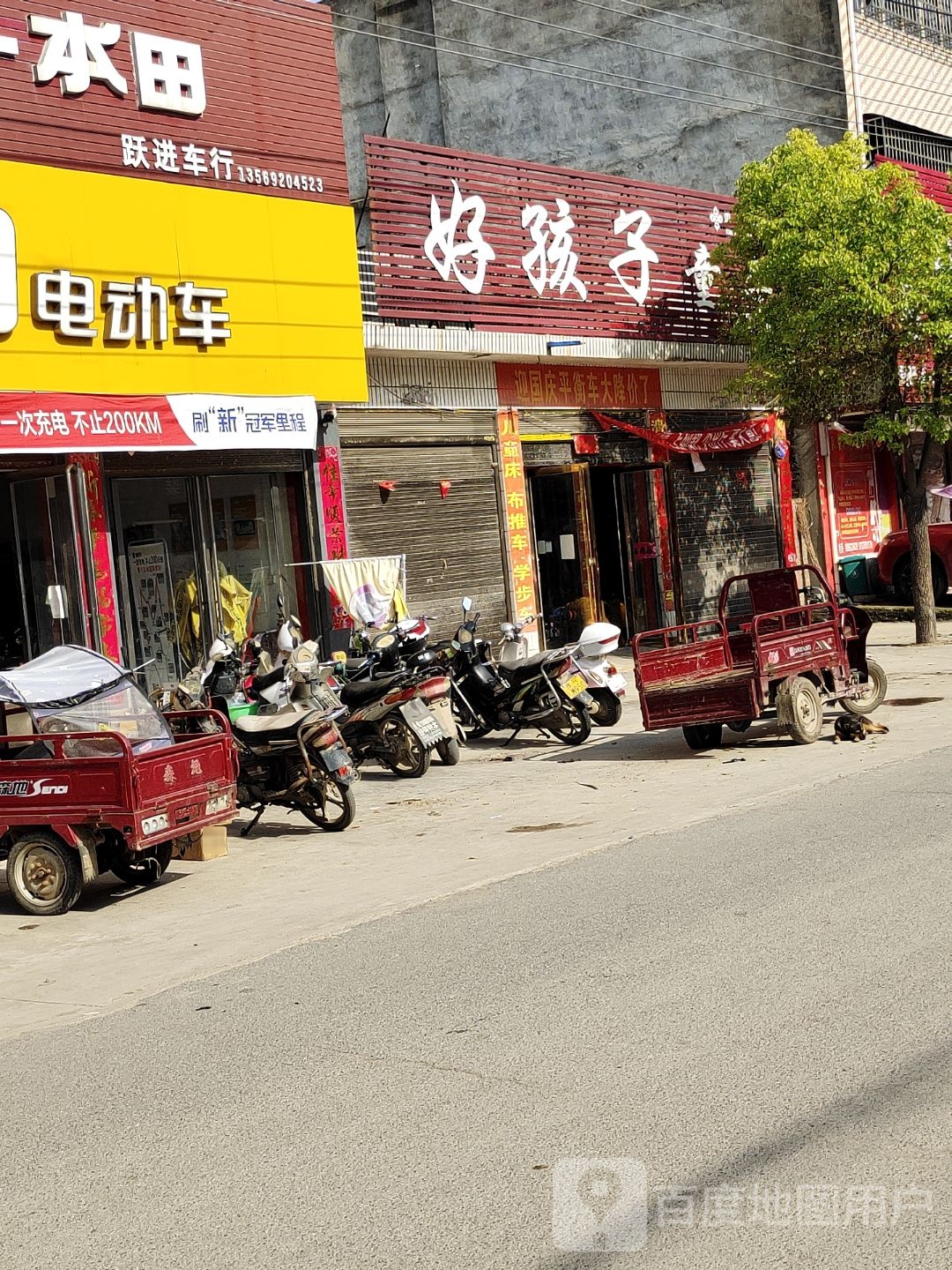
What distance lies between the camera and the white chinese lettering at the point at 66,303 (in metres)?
14.5

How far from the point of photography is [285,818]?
1185cm

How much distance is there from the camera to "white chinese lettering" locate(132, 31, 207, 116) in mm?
15516

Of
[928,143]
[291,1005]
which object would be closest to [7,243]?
[291,1005]

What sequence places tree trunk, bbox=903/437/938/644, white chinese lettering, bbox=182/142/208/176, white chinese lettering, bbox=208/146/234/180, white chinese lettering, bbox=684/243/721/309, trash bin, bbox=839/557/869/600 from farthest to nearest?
trash bin, bbox=839/557/869/600
white chinese lettering, bbox=684/243/721/309
tree trunk, bbox=903/437/938/644
white chinese lettering, bbox=208/146/234/180
white chinese lettering, bbox=182/142/208/176

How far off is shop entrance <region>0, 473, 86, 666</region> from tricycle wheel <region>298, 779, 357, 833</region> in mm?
5187

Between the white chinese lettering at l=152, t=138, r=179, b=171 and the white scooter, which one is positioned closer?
the white scooter

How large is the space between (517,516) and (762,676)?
8.48 m

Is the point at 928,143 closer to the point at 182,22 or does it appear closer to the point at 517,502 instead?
the point at 517,502

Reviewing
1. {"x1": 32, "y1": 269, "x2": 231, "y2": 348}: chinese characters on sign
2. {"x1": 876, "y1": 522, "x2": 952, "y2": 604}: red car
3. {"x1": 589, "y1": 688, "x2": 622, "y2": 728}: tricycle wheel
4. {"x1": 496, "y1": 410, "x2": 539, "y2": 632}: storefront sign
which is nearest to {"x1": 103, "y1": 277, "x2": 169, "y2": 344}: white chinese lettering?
{"x1": 32, "y1": 269, "x2": 231, "y2": 348}: chinese characters on sign

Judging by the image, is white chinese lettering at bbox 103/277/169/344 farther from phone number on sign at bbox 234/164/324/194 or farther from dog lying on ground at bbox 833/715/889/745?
dog lying on ground at bbox 833/715/889/745

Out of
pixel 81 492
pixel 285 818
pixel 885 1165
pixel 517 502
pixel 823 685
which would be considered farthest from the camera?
pixel 517 502

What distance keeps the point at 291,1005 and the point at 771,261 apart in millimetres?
16630

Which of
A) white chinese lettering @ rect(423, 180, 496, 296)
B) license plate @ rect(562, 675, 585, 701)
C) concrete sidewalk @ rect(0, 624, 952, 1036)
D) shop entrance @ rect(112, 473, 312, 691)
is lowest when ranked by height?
concrete sidewalk @ rect(0, 624, 952, 1036)

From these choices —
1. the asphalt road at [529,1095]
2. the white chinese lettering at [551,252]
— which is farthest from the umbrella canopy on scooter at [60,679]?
the white chinese lettering at [551,252]
